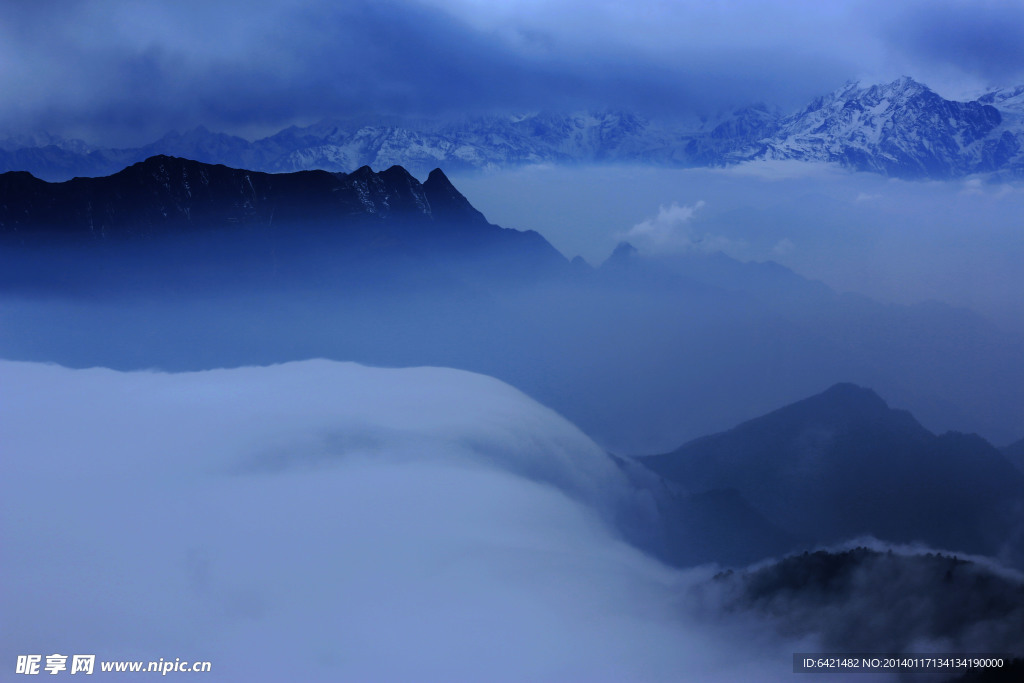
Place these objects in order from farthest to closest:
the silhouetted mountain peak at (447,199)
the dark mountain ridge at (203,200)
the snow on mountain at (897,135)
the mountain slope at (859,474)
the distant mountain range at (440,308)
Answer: the dark mountain ridge at (203,200)
the silhouetted mountain peak at (447,199)
the snow on mountain at (897,135)
the distant mountain range at (440,308)
the mountain slope at (859,474)

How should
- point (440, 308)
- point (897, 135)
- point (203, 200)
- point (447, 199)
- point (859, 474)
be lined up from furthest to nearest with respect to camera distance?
point (203, 200) < point (447, 199) < point (440, 308) < point (897, 135) < point (859, 474)

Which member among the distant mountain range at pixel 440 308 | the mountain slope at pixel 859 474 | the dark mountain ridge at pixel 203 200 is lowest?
the mountain slope at pixel 859 474

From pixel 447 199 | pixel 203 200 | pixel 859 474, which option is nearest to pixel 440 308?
pixel 447 199

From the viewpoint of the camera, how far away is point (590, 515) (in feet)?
46.8

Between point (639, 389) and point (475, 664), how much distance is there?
7.63 m

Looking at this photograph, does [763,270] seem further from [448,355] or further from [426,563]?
[426,563]

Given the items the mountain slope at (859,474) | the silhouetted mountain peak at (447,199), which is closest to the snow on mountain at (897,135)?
the mountain slope at (859,474)

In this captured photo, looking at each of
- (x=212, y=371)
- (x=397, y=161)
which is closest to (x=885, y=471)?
(x=397, y=161)

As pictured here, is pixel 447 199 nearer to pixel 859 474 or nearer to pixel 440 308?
pixel 440 308

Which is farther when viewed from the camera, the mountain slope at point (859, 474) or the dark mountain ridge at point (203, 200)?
the dark mountain ridge at point (203, 200)

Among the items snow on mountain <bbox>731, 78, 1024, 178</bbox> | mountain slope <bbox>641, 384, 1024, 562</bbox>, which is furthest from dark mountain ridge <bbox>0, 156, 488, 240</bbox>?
snow on mountain <bbox>731, 78, 1024, 178</bbox>

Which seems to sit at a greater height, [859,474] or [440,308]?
[440,308]

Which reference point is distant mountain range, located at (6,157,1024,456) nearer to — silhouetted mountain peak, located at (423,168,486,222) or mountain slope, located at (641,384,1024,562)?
silhouetted mountain peak, located at (423,168,486,222)

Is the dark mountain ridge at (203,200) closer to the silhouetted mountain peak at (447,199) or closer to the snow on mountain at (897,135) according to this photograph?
the silhouetted mountain peak at (447,199)
